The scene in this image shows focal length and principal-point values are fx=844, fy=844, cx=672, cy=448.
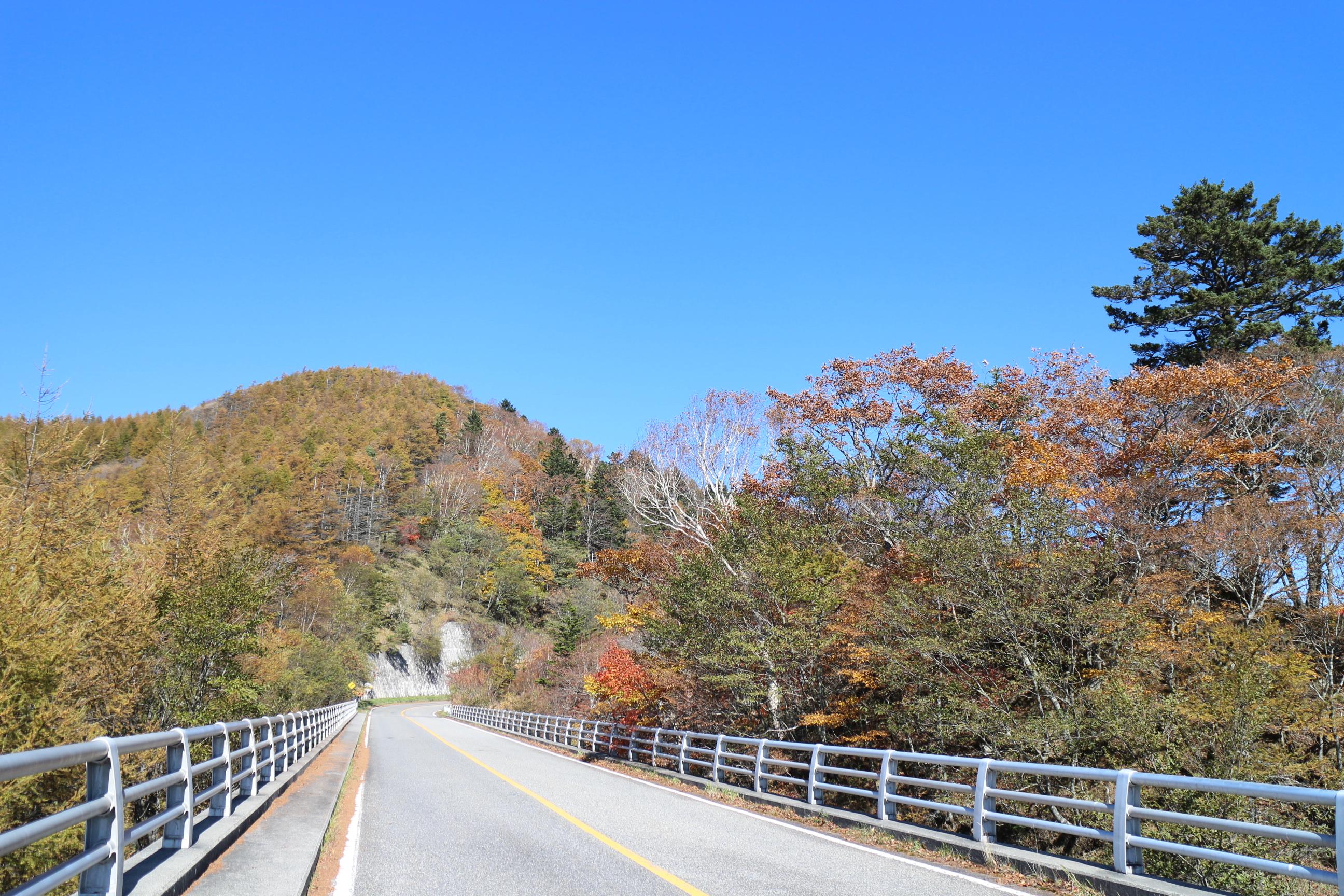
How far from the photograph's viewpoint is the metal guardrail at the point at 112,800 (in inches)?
137

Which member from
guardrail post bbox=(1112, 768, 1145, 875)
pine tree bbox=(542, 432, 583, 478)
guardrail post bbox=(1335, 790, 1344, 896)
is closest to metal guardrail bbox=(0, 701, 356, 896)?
guardrail post bbox=(1335, 790, 1344, 896)

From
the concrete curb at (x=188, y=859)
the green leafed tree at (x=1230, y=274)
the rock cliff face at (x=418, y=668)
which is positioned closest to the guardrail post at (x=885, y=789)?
the concrete curb at (x=188, y=859)

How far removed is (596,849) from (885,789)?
3.77 m

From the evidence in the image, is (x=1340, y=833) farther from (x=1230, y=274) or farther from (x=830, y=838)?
(x=1230, y=274)

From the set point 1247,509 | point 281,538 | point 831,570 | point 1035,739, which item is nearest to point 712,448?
point 831,570

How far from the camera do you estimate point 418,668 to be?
3214 inches

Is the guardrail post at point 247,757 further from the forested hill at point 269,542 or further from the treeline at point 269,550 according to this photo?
the forested hill at point 269,542

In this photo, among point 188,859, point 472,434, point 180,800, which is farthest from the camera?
point 472,434

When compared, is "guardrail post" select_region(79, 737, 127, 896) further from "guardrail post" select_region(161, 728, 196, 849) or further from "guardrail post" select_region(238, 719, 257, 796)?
"guardrail post" select_region(238, 719, 257, 796)

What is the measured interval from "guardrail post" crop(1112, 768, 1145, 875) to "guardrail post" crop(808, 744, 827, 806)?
16.8 ft

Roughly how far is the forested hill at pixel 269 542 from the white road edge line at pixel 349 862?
5.78 meters

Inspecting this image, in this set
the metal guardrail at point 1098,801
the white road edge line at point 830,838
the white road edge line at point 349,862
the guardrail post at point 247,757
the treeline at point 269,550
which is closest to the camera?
the metal guardrail at point 1098,801

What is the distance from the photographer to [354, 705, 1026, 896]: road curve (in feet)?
22.1

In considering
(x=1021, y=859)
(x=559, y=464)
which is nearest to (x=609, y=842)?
(x=1021, y=859)
